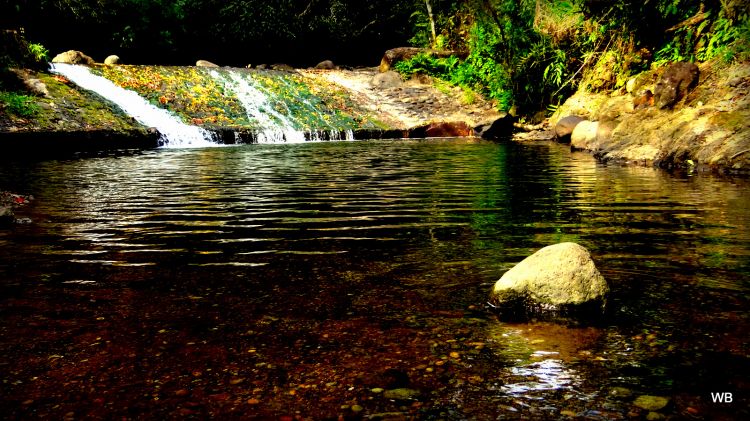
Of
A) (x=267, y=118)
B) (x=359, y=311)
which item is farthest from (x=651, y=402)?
(x=267, y=118)

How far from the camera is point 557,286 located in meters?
3.69

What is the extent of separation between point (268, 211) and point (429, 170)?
17.2ft

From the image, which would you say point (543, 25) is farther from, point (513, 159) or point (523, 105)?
point (513, 159)

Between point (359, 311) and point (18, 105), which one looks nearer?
point (359, 311)

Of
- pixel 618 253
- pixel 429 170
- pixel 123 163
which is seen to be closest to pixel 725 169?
pixel 429 170

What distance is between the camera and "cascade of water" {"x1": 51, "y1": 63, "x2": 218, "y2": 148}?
20.2 meters

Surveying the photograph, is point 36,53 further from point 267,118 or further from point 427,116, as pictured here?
point 427,116

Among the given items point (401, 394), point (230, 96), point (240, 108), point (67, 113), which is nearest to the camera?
point (401, 394)

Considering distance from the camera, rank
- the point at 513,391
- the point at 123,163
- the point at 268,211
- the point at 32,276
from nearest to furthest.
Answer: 1. the point at 513,391
2. the point at 32,276
3. the point at 268,211
4. the point at 123,163

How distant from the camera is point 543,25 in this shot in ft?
74.4

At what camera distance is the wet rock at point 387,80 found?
1135 inches

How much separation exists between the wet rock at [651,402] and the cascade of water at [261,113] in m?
19.8

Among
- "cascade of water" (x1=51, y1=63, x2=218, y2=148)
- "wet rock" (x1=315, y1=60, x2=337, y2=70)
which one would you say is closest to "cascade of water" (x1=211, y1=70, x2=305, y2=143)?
"cascade of water" (x1=51, y1=63, x2=218, y2=148)

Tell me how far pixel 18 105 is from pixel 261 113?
860 cm
